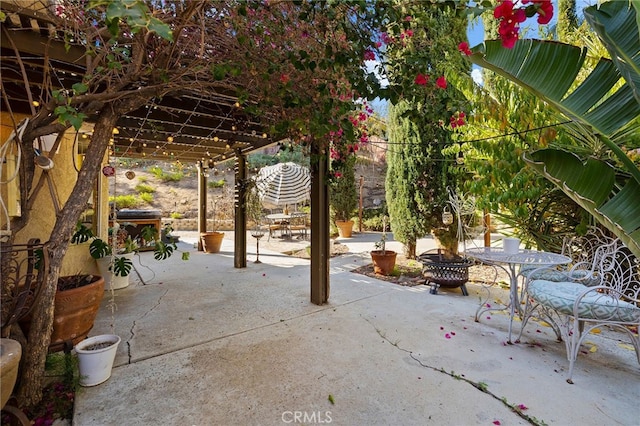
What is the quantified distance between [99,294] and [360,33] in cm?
319

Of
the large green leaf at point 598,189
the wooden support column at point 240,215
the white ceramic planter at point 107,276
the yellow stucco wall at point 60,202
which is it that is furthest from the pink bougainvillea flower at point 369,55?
the white ceramic planter at point 107,276

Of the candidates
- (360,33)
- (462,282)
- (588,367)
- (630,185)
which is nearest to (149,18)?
(360,33)

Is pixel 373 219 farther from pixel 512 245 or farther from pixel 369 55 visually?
pixel 369 55

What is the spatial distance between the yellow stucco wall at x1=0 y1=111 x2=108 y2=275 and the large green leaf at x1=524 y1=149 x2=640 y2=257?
4.01 m

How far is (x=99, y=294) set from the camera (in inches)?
108

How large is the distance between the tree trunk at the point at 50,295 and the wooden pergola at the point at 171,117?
0.70 metres

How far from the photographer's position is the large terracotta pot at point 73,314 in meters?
2.41

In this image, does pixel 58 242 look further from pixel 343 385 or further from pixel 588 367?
pixel 588 367

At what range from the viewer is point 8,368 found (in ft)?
4.70

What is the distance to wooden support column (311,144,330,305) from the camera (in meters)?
3.89

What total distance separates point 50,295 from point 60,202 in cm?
202

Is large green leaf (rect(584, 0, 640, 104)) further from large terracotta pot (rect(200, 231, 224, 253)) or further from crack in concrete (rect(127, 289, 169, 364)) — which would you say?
large terracotta pot (rect(200, 231, 224, 253))

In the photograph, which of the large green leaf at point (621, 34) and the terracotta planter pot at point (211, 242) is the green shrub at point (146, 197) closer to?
the terracotta planter pot at point (211, 242)

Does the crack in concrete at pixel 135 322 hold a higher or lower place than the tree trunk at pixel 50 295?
lower
